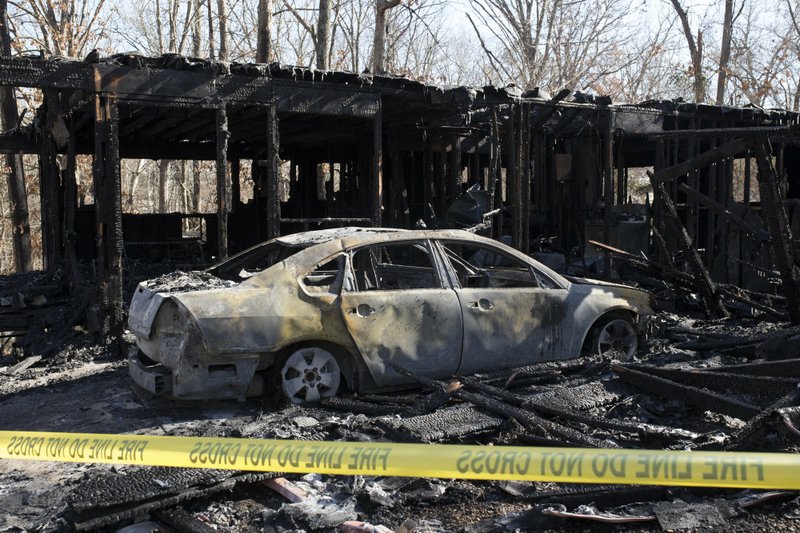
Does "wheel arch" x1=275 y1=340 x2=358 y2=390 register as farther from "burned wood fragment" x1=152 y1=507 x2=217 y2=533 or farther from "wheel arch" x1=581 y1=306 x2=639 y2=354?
"wheel arch" x1=581 y1=306 x2=639 y2=354

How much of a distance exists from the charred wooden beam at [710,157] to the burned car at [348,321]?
2.82 m

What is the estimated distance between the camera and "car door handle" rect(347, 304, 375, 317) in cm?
599

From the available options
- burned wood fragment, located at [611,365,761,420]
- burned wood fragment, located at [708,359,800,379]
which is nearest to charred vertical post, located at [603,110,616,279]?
burned wood fragment, located at [708,359,800,379]

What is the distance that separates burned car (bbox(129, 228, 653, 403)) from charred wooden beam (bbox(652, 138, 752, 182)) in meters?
2.82

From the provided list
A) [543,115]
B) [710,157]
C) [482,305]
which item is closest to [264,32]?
[543,115]

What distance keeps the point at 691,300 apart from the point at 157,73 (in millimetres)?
8317

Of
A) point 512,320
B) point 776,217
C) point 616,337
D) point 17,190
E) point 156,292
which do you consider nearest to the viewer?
point 156,292

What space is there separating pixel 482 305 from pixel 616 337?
1.72 metres

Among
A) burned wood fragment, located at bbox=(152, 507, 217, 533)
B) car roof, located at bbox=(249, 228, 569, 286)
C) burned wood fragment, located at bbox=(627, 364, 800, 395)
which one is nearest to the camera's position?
burned wood fragment, located at bbox=(152, 507, 217, 533)

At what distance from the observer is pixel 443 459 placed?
10.2 feet

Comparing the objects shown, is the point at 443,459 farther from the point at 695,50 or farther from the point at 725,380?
the point at 695,50

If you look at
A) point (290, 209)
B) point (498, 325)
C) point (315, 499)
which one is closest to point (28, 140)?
point (290, 209)

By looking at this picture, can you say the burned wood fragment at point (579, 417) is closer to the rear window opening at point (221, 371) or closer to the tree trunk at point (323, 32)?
the rear window opening at point (221, 371)

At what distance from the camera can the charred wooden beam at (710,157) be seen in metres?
8.78
